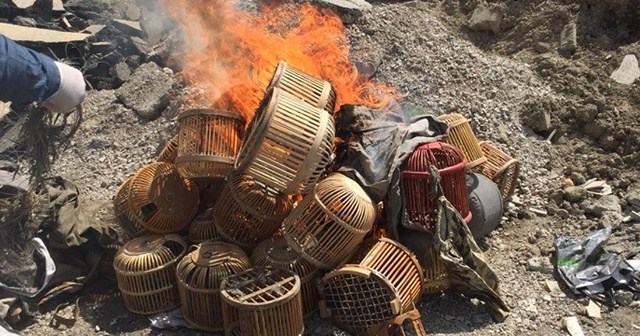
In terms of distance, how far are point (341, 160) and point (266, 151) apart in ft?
2.75

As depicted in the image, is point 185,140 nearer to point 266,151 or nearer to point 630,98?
point 266,151

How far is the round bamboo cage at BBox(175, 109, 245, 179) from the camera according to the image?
18.3 feet

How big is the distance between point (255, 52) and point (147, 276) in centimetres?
273

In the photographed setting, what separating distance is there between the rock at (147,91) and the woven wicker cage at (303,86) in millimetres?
2389

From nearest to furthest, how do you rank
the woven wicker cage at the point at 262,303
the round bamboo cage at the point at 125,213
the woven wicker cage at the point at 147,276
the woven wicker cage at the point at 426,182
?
the woven wicker cage at the point at 262,303
the woven wicker cage at the point at 147,276
the woven wicker cage at the point at 426,182
the round bamboo cage at the point at 125,213

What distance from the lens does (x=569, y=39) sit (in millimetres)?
8195

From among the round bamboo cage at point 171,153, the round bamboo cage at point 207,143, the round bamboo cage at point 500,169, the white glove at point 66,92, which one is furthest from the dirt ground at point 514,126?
the white glove at point 66,92

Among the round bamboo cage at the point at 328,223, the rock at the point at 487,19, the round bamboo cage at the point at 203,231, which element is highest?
the rock at the point at 487,19

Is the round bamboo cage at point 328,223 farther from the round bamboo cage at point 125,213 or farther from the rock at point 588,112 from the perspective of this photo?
the rock at point 588,112

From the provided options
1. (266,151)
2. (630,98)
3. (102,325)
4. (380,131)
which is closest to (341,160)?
(380,131)

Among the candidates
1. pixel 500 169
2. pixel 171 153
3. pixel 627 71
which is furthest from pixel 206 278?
pixel 627 71

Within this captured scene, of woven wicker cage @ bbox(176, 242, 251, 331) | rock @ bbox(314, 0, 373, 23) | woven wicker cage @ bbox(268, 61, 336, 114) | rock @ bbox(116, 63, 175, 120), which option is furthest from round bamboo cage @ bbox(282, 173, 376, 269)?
rock @ bbox(314, 0, 373, 23)

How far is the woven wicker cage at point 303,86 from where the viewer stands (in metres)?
5.59

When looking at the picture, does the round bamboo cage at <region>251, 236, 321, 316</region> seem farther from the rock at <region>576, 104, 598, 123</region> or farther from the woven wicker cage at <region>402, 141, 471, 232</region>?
the rock at <region>576, 104, 598, 123</region>
